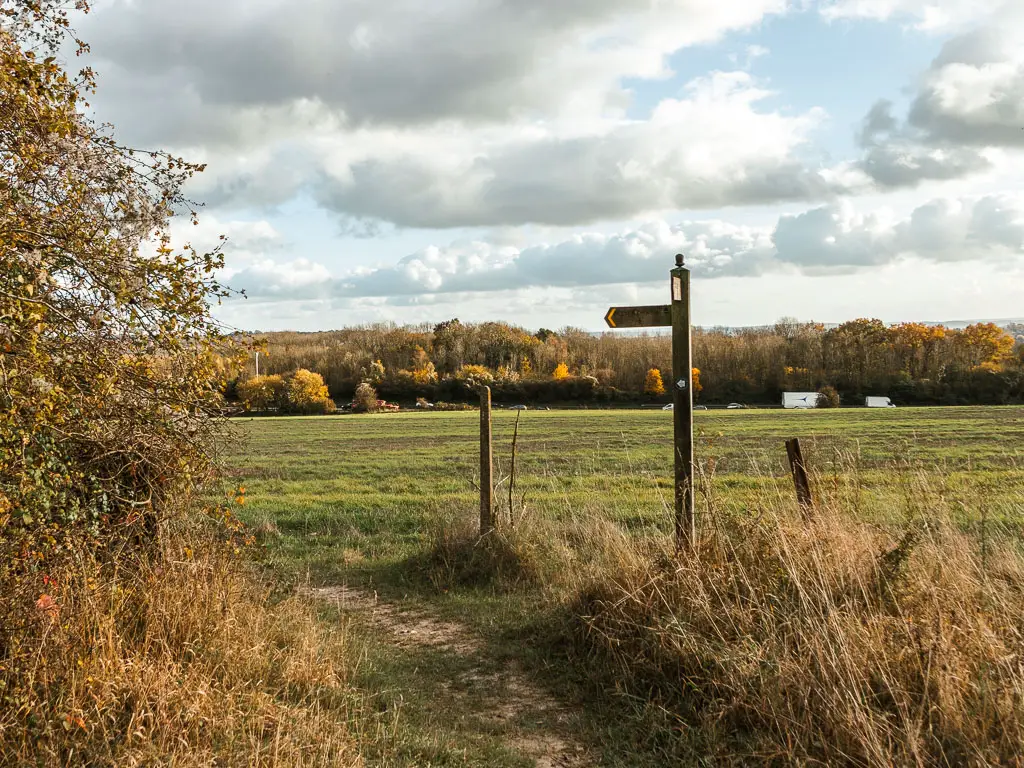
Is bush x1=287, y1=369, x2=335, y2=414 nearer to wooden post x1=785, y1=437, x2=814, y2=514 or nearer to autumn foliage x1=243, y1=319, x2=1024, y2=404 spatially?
autumn foliage x1=243, y1=319, x2=1024, y2=404

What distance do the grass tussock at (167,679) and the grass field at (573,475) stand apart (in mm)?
1703

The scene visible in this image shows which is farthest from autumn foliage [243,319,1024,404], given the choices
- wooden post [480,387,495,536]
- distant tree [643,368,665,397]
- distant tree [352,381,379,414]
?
wooden post [480,387,495,536]

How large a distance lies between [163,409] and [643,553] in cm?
434

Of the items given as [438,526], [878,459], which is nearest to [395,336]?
[878,459]

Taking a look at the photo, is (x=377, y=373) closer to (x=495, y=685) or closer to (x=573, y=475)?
(x=573, y=475)

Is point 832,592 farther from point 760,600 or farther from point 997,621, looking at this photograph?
point 997,621

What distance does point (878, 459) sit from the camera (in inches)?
955

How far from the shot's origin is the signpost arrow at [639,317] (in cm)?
767

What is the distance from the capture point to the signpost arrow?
25.2 feet

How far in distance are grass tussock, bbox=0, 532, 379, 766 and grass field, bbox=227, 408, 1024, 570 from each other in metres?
1.70

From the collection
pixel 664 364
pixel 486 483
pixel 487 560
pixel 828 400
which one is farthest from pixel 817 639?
pixel 664 364

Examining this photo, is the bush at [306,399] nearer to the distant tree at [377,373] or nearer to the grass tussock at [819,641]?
the distant tree at [377,373]

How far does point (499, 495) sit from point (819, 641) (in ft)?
26.9

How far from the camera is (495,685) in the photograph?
20.6 ft
